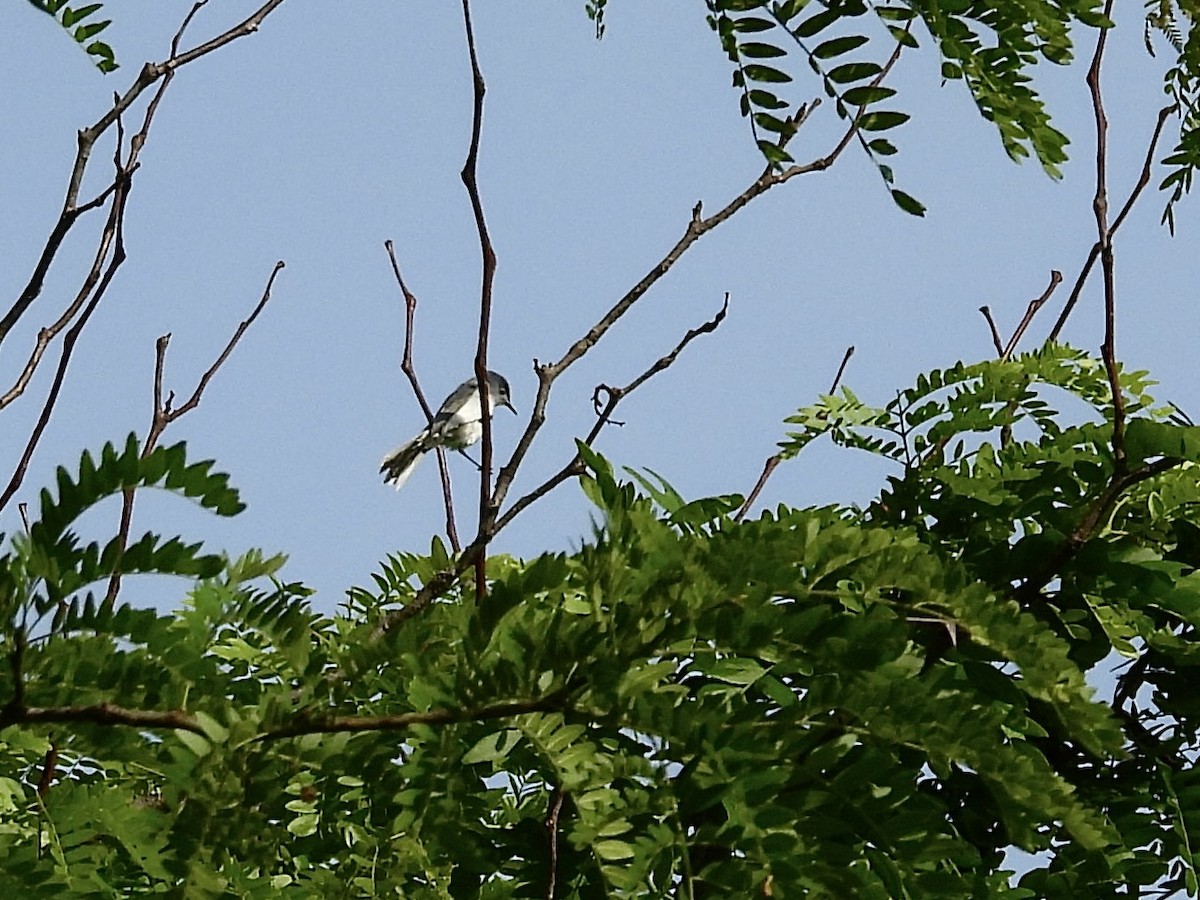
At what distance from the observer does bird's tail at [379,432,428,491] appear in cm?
768

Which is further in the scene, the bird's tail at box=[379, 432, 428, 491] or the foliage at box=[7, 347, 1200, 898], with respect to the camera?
the bird's tail at box=[379, 432, 428, 491]

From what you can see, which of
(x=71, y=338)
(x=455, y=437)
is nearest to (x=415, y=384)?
(x=71, y=338)

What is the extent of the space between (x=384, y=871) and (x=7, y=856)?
0.70 feet

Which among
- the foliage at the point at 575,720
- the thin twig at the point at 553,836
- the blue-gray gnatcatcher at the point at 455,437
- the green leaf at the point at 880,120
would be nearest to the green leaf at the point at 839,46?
the green leaf at the point at 880,120

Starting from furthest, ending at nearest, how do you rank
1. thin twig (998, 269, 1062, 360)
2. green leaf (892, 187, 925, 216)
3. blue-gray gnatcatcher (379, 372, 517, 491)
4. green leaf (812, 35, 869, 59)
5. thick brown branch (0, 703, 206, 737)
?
1. blue-gray gnatcatcher (379, 372, 517, 491)
2. thin twig (998, 269, 1062, 360)
3. green leaf (812, 35, 869, 59)
4. green leaf (892, 187, 925, 216)
5. thick brown branch (0, 703, 206, 737)

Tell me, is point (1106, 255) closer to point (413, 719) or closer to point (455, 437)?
point (413, 719)

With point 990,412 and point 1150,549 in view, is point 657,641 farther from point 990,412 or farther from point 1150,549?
point 990,412

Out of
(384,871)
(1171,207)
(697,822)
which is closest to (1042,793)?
(697,822)

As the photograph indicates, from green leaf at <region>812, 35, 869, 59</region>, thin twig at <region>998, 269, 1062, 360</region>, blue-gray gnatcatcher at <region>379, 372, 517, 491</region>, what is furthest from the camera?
blue-gray gnatcatcher at <region>379, 372, 517, 491</region>

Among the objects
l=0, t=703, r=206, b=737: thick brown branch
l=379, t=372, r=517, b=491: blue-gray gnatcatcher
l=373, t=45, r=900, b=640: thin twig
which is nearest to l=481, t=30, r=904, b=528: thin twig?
l=373, t=45, r=900, b=640: thin twig

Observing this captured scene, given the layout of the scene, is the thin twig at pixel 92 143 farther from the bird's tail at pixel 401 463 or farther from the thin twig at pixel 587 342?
the bird's tail at pixel 401 463

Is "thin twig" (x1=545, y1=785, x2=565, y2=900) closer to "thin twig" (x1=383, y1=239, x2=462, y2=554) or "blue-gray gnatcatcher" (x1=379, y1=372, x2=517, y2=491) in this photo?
"thin twig" (x1=383, y1=239, x2=462, y2=554)

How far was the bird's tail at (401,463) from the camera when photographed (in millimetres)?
7676

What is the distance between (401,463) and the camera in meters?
7.82
